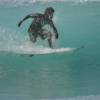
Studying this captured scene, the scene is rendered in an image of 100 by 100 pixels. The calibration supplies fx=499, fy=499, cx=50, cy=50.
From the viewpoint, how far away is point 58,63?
30.3 ft

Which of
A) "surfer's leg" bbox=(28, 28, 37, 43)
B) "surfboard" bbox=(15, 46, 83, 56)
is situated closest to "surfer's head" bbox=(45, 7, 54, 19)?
"surfer's leg" bbox=(28, 28, 37, 43)

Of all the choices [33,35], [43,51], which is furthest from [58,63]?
[33,35]

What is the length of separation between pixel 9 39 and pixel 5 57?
185 centimetres

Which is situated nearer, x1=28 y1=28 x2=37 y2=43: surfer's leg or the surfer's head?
the surfer's head

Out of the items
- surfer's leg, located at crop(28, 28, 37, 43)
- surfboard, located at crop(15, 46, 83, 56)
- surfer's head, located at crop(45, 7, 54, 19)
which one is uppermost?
surfer's head, located at crop(45, 7, 54, 19)

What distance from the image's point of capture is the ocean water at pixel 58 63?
7.57m

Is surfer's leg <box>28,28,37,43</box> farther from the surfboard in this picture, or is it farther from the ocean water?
the ocean water

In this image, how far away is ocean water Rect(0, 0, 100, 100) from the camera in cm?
757

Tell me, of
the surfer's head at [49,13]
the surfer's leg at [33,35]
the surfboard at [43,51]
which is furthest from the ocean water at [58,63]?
the surfer's head at [49,13]

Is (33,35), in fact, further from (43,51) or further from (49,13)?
(49,13)

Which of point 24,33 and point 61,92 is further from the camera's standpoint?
point 24,33

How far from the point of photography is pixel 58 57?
381 inches

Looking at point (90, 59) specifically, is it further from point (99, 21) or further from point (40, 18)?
point (99, 21)

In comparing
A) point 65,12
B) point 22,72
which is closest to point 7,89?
point 22,72
